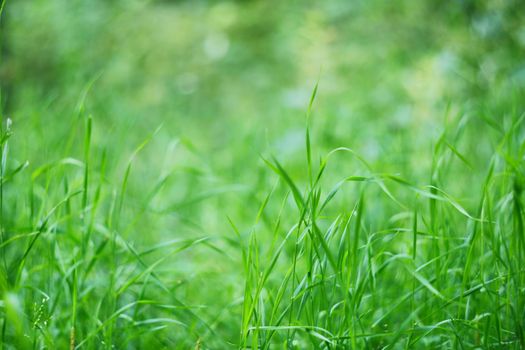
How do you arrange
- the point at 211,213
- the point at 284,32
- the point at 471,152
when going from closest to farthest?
the point at 471,152 → the point at 211,213 → the point at 284,32

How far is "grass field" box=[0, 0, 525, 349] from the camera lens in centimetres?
97

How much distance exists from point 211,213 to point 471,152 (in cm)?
101

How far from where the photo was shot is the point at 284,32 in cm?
329

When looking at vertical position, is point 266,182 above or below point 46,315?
below

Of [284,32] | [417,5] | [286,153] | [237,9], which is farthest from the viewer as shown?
[237,9]

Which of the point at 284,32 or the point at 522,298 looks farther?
the point at 284,32

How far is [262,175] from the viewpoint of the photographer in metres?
1.85

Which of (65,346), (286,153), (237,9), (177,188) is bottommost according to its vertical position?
(177,188)

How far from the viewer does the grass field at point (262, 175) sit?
0.97 meters

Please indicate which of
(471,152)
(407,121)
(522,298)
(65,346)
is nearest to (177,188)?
(407,121)

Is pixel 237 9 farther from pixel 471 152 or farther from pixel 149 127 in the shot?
pixel 471 152

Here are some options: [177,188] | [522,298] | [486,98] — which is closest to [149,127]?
[177,188]

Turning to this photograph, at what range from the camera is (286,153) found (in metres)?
2.23

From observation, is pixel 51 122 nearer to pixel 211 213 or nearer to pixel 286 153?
pixel 211 213
